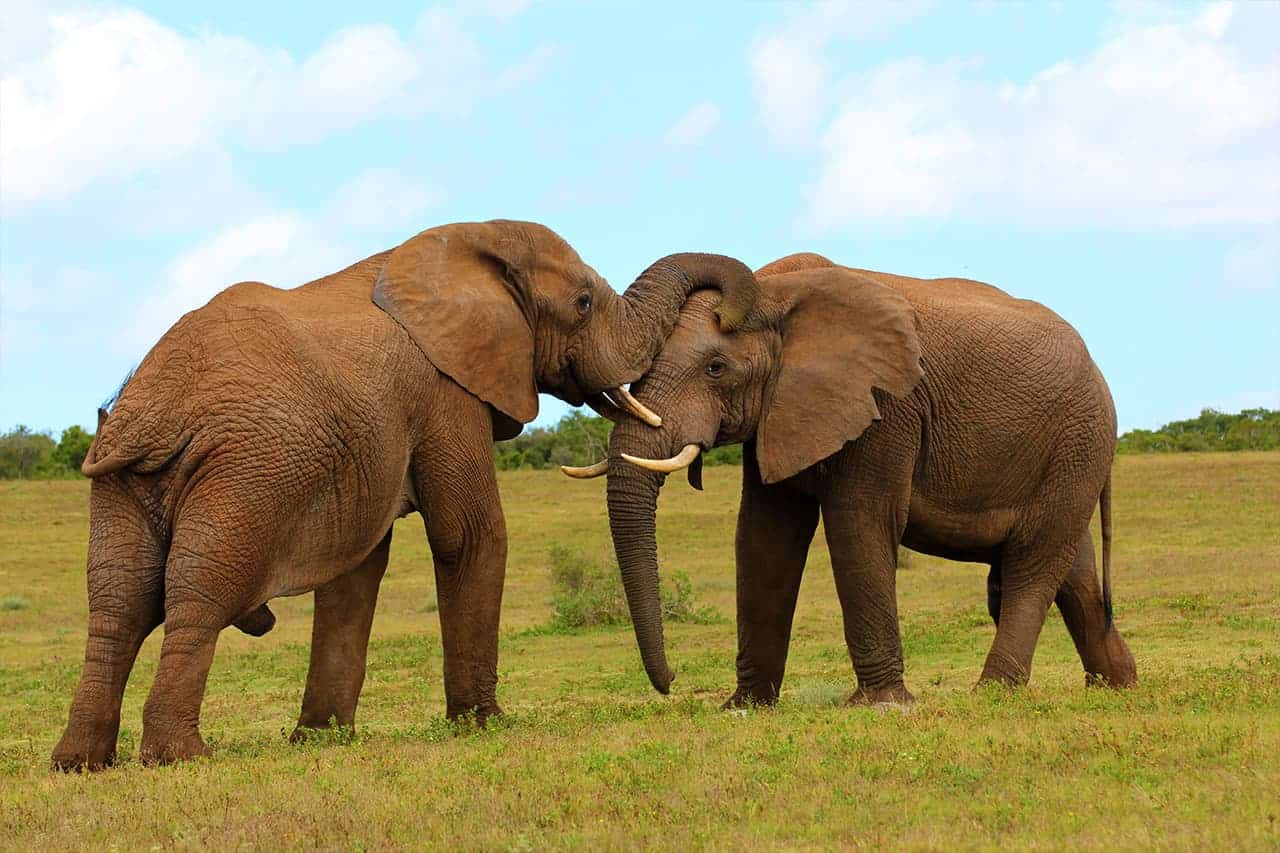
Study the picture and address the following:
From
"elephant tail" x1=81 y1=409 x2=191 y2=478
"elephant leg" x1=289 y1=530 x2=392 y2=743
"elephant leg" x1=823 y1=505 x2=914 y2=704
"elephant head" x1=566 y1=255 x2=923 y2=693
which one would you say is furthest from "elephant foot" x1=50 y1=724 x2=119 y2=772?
"elephant leg" x1=823 y1=505 x2=914 y2=704

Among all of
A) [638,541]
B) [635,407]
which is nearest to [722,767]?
[638,541]

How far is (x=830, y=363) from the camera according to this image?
11.7 m

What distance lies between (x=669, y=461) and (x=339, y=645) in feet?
8.96

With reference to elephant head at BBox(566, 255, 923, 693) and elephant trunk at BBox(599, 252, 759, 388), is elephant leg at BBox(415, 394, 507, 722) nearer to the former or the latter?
elephant head at BBox(566, 255, 923, 693)

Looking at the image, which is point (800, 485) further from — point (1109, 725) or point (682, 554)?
point (682, 554)

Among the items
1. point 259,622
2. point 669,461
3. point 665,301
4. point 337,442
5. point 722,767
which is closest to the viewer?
point 722,767

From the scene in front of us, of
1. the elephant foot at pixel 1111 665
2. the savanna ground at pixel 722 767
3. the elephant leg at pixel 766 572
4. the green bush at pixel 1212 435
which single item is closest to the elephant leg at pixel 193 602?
the savanna ground at pixel 722 767

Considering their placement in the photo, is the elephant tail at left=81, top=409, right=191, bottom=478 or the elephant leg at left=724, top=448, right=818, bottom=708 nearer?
the elephant tail at left=81, top=409, right=191, bottom=478

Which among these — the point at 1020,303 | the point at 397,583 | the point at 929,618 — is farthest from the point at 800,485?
the point at 397,583

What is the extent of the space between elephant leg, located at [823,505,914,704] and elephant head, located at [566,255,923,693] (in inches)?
21.7

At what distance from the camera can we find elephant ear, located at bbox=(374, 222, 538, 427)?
11430 millimetres

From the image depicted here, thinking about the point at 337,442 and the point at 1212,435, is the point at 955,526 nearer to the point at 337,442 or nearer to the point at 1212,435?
the point at 337,442

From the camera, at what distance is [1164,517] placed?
35.5 meters

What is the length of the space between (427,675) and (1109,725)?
36.5 feet
